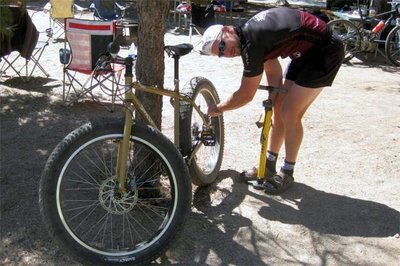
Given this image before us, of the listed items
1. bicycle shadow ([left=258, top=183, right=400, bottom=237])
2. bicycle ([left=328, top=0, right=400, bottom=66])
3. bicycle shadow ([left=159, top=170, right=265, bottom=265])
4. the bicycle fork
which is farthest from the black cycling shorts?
bicycle ([left=328, top=0, right=400, bottom=66])

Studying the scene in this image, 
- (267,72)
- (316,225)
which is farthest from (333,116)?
(316,225)

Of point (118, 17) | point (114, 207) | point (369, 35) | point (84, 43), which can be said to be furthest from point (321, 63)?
point (118, 17)

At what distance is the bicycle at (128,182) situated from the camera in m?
2.85

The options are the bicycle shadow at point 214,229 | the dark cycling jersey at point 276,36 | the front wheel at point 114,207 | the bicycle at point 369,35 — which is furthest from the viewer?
the bicycle at point 369,35

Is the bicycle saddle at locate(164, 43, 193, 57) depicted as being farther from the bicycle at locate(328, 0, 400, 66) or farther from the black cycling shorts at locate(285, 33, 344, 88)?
the bicycle at locate(328, 0, 400, 66)

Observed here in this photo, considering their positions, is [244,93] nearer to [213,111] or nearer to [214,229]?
[213,111]

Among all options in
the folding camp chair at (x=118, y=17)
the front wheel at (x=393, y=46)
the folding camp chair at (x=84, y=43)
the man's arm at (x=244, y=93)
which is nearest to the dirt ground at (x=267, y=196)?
the folding camp chair at (x=84, y=43)

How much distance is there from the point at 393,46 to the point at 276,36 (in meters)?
6.68

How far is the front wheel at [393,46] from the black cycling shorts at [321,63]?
19.5ft

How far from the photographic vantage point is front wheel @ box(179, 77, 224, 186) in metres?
3.68

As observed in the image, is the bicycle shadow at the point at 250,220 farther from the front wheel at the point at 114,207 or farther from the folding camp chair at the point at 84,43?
the folding camp chair at the point at 84,43

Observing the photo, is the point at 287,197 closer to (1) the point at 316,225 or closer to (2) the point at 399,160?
(1) the point at 316,225

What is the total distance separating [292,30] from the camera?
353 centimetres

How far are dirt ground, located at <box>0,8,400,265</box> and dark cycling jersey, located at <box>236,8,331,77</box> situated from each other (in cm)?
105
